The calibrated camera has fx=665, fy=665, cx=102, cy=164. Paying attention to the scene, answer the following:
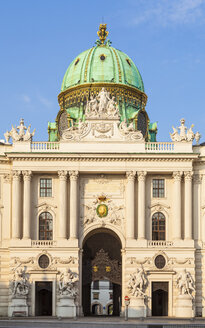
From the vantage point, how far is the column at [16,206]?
53.5m

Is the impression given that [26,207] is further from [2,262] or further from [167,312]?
[167,312]

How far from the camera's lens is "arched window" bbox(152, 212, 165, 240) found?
54.8 meters

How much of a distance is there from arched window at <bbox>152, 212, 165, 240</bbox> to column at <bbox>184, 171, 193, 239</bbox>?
1996 mm

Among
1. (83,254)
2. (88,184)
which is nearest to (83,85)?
(88,184)

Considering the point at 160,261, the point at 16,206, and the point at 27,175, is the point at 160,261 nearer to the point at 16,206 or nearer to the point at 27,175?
the point at 16,206

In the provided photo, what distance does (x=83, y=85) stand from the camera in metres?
65.2

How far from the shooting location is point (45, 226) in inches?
2149

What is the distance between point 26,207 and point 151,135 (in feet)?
63.8

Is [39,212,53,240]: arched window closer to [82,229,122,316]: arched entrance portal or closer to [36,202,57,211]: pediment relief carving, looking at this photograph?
[36,202,57,211]: pediment relief carving

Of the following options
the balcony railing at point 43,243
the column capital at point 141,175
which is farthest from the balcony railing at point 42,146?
the balcony railing at point 43,243

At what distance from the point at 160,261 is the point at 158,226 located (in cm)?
300

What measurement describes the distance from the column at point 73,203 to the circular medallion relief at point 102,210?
6.31ft

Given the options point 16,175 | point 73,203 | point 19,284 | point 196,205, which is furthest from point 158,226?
point 16,175

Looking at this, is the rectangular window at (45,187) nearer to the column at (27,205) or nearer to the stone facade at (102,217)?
the stone facade at (102,217)
